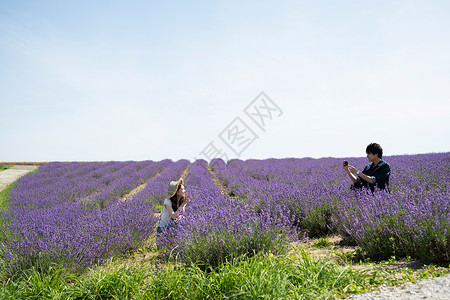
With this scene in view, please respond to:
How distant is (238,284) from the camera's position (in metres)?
1.89

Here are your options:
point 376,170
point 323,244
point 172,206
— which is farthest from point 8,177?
point 376,170

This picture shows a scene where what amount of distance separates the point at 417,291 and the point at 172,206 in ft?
9.65

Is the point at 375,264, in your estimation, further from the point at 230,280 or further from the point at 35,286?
the point at 35,286

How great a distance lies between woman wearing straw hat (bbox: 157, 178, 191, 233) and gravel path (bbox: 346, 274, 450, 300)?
2302mm

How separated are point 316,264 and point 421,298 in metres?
0.71

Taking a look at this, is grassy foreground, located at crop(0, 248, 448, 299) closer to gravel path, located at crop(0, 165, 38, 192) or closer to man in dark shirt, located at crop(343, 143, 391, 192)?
man in dark shirt, located at crop(343, 143, 391, 192)

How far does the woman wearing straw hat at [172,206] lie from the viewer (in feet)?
11.8

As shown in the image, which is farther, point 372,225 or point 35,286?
point 372,225

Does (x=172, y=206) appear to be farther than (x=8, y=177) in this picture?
No

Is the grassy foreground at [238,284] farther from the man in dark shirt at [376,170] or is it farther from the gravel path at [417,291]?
the man in dark shirt at [376,170]

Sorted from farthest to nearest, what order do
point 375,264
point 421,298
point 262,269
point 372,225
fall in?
1. point 372,225
2. point 375,264
3. point 262,269
4. point 421,298

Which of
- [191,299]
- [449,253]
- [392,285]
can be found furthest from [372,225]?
[191,299]

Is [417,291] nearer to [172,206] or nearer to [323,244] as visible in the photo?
[323,244]

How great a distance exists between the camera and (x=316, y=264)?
2215 millimetres
